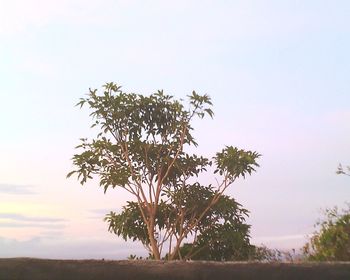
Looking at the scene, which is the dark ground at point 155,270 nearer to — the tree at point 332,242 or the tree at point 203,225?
the tree at point 332,242

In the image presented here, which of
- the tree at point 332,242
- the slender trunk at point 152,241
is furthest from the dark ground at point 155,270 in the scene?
the slender trunk at point 152,241

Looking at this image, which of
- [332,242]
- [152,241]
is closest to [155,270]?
[332,242]

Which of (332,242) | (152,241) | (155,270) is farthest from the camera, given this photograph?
(152,241)

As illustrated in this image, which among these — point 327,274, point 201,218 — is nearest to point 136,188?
point 201,218

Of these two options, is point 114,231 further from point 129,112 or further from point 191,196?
point 129,112

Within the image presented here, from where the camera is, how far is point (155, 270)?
2.99 m

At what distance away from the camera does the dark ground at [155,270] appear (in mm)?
2883

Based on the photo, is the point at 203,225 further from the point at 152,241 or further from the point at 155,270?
the point at 155,270

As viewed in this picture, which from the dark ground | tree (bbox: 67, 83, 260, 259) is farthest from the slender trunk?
the dark ground

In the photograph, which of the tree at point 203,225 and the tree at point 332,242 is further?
the tree at point 203,225

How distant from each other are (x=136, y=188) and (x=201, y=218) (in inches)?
101

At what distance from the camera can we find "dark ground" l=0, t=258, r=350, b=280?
288 cm

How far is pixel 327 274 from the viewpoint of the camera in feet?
10.4

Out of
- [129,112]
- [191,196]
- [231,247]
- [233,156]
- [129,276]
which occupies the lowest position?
[129,276]
